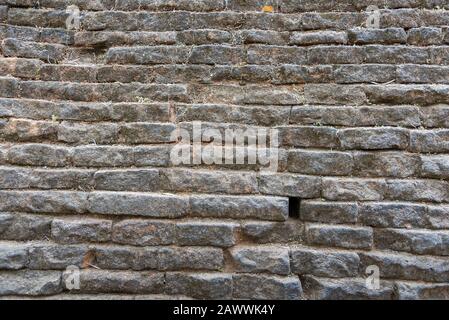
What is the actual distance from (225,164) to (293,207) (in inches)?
20.6

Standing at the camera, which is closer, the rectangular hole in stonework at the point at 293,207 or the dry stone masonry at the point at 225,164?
the dry stone masonry at the point at 225,164

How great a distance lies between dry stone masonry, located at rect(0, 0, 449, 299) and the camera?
7.41 feet

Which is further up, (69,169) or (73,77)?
(73,77)

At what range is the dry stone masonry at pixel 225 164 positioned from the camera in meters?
2.26

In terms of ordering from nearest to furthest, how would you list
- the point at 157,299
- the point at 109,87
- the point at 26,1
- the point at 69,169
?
the point at 157,299
the point at 69,169
the point at 109,87
the point at 26,1

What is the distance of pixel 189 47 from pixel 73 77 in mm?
841

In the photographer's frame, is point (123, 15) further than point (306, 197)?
Yes

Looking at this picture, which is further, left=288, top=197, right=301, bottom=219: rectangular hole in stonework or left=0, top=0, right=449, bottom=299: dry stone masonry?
left=288, top=197, right=301, bottom=219: rectangular hole in stonework

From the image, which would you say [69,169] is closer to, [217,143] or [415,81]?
[217,143]

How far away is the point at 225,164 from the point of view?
239 cm

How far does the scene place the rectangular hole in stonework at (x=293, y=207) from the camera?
239 cm

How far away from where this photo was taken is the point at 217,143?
242 cm

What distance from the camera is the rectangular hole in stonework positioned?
239cm

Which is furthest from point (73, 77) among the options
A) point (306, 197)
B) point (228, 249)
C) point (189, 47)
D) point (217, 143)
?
point (306, 197)
